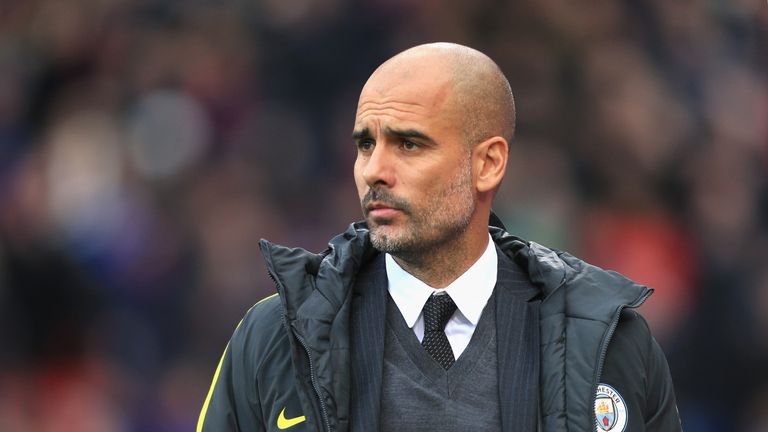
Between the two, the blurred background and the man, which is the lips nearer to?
the man

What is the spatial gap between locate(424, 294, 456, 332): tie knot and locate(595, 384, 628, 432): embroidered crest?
42cm

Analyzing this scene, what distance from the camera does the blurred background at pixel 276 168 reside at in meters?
6.36

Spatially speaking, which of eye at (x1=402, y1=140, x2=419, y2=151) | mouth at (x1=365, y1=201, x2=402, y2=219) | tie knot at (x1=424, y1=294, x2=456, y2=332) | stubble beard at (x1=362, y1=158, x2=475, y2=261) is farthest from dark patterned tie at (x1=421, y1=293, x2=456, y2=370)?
eye at (x1=402, y1=140, x2=419, y2=151)

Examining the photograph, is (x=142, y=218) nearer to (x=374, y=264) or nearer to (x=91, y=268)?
(x=91, y=268)

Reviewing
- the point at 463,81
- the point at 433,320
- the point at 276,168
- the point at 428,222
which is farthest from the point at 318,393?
the point at 276,168

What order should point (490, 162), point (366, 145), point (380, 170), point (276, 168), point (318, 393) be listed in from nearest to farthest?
point (318, 393) → point (380, 170) → point (366, 145) → point (490, 162) → point (276, 168)

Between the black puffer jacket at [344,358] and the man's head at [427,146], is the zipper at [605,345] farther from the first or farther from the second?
the man's head at [427,146]

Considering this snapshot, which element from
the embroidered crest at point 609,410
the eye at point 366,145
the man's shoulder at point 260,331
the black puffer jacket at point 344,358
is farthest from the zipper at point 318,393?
the embroidered crest at point 609,410

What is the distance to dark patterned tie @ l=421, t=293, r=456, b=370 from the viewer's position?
303cm

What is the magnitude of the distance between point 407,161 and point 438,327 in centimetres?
43

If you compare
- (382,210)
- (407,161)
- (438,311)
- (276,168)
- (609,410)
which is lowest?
(609,410)

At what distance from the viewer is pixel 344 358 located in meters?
2.91

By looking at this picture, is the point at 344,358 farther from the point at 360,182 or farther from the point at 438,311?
the point at 360,182

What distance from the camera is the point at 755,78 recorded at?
7254 mm
